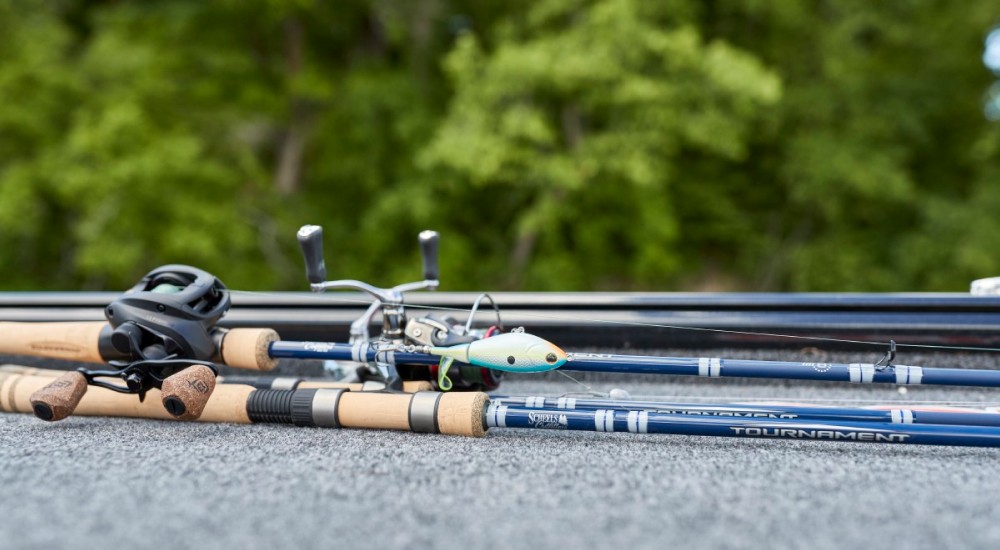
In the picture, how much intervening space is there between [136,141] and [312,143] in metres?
2.53

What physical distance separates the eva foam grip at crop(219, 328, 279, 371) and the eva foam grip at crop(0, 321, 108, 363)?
9.2 inches

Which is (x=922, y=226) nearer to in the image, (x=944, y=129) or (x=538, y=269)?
(x=944, y=129)

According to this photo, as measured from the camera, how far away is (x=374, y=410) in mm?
1187

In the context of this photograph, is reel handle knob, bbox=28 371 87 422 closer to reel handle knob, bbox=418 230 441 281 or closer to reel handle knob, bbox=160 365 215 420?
reel handle knob, bbox=160 365 215 420

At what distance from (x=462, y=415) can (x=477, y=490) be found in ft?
0.69

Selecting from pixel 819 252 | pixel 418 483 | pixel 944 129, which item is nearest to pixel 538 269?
pixel 819 252

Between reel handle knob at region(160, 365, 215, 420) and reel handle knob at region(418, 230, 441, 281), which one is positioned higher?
reel handle knob at region(418, 230, 441, 281)

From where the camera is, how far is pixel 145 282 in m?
1.29

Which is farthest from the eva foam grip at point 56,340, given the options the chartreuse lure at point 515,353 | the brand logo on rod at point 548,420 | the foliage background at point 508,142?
the foliage background at point 508,142

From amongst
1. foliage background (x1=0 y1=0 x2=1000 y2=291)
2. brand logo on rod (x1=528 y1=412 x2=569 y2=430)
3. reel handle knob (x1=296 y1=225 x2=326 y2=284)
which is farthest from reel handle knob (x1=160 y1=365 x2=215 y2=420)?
foliage background (x1=0 y1=0 x2=1000 y2=291)

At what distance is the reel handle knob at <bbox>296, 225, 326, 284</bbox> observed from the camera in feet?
4.13

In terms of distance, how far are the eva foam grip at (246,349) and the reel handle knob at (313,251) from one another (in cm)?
15

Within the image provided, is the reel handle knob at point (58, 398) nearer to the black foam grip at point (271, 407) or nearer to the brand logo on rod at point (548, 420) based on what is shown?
the black foam grip at point (271, 407)

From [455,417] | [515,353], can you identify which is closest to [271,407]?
[455,417]
